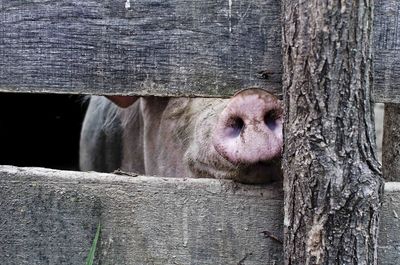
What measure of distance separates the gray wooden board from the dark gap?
122 inches

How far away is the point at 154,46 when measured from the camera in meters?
1.59

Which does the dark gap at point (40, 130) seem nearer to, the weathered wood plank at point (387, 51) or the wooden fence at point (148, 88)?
the wooden fence at point (148, 88)

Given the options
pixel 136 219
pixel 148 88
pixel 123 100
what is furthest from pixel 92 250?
pixel 123 100

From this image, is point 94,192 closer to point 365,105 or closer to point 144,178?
point 144,178

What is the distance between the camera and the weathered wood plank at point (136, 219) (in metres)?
1.64

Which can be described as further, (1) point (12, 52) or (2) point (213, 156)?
(2) point (213, 156)

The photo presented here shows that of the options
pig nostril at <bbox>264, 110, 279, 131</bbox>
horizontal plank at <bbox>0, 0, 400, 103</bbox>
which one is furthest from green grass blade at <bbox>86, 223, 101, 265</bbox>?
pig nostril at <bbox>264, 110, 279, 131</bbox>

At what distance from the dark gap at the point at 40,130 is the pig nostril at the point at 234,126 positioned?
3260 mm

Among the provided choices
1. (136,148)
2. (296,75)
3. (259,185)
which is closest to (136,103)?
(136,148)

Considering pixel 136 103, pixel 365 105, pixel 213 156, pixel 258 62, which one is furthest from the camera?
pixel 136 103

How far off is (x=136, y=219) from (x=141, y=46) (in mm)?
413

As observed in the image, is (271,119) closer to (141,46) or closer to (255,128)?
(255,128)

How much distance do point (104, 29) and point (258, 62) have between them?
0.36 m

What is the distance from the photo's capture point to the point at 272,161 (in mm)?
1574
